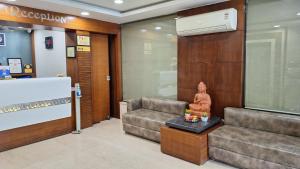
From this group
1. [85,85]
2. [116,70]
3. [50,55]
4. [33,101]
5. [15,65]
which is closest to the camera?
[33,101]

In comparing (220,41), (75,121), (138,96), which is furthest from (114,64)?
(220,41)

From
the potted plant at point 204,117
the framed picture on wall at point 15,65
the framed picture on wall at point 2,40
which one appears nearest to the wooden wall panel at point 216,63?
the potted plant at point 204,117

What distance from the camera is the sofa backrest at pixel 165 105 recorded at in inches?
167

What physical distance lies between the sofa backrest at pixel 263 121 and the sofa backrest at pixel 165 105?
916 millimetres

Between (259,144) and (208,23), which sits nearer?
(259,144)

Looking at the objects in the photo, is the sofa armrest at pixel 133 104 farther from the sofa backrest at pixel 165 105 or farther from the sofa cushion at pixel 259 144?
the sofa cushion at pixel 259 144

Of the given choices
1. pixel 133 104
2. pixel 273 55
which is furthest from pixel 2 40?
pixel 273 55

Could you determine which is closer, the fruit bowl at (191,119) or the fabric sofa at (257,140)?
the fabric sofa at (257,140)

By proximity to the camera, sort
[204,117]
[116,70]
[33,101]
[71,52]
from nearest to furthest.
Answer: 1. [204,117]
2. [33,101]
3. [71,52]
4. [116,70]

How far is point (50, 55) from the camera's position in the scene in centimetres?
563

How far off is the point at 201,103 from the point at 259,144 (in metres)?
1.20

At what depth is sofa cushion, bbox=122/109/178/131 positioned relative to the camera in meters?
3.98

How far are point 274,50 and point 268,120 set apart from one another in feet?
3.55

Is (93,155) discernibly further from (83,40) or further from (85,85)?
(83,40)
